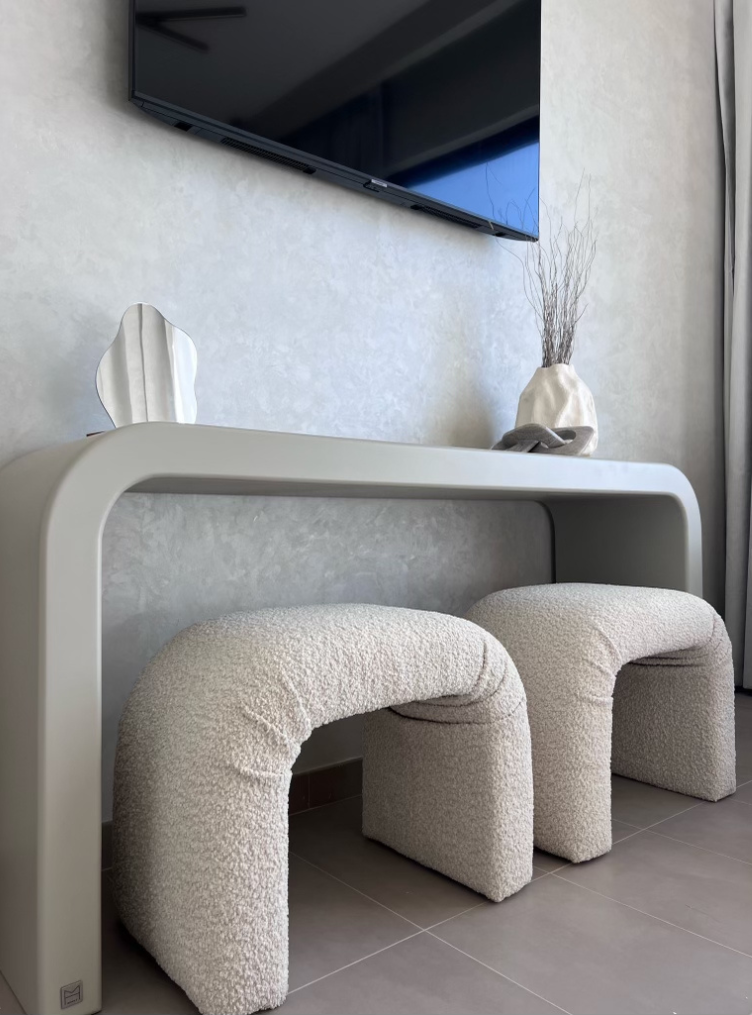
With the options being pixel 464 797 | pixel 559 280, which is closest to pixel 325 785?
pixel 464 797

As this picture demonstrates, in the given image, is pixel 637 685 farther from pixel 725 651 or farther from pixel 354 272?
pixel 354 272

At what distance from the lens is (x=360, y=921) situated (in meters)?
1.08

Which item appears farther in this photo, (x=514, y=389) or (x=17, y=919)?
(x=514, y=389)

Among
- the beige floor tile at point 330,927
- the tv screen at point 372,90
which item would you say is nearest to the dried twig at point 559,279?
the tv screen at point 372,90

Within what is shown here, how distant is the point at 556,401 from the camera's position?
1.70 m

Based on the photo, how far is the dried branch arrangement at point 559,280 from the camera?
1.81m

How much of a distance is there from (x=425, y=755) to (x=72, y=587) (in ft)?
2.00

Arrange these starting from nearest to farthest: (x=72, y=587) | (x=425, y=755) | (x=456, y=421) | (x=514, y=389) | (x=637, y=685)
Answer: (x=72, y=587), (x=425, y=755), (x=637, y=685), (x=456, y=421), (x=514, y=389)

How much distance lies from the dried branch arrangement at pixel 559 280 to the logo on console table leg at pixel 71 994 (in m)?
1.43

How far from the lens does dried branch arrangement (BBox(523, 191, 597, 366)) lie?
1813 mm

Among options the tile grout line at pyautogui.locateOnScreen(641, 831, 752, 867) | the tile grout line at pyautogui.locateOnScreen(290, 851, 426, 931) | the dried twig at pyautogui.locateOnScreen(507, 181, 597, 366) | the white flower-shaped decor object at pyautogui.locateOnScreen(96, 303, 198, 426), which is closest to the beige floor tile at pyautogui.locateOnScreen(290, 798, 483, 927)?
the tile grout line at pyautogui.locateOnScreen(290, 851, 426, 931)

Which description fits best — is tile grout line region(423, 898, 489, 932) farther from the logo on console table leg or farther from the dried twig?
the dried twig

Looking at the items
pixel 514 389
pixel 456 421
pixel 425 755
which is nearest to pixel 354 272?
pixel 456 421

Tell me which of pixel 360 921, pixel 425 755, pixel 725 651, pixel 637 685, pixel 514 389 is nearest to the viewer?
pixel 360 921
